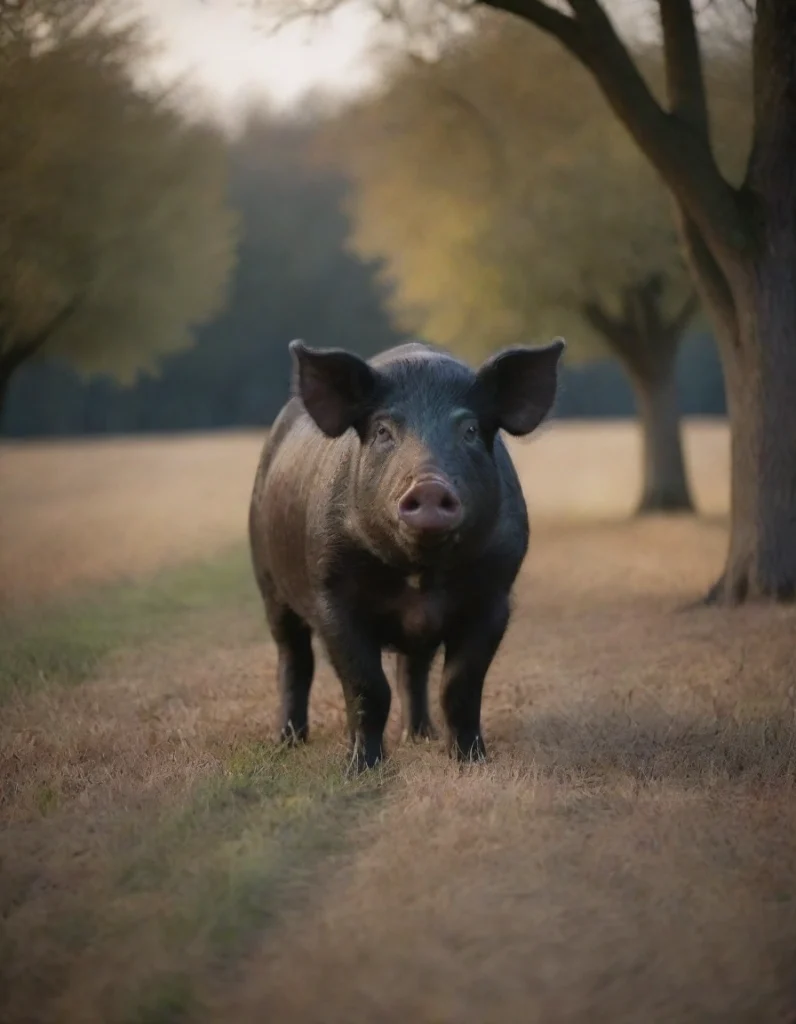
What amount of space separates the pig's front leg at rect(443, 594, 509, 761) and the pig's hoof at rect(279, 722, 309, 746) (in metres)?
0.77

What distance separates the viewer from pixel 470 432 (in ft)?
13.2

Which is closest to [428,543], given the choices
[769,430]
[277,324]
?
[769,430]

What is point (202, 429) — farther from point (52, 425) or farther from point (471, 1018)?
point (471, 1018)

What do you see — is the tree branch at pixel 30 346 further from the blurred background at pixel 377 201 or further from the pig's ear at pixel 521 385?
the pig's ear at pixel 521 385

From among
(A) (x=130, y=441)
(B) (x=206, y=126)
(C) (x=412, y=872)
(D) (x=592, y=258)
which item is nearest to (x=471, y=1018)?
(C) (x=412, y=872)

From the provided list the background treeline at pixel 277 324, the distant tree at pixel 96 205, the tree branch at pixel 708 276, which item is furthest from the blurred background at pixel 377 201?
the background treeline at pixel 277 324

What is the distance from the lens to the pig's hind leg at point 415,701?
508cm

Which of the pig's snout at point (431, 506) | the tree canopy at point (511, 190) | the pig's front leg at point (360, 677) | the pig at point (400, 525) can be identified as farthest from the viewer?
the tree canopy at point (511, 190)

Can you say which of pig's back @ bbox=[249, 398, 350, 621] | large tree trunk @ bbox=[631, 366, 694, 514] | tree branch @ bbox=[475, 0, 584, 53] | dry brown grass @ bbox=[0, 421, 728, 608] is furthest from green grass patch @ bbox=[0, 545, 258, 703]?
large tree trunk @ bbox=[631, 366, 694, 514]

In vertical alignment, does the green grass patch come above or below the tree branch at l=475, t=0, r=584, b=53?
below

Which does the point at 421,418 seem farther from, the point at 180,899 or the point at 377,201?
the point at 377,201

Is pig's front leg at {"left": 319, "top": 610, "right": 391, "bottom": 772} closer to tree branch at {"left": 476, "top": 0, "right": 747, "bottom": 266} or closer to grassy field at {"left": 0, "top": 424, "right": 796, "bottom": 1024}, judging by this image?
grassy field at {"left": 0, "top": 424, "right": 796, "bottom": 1024}

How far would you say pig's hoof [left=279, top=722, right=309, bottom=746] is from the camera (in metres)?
4.92

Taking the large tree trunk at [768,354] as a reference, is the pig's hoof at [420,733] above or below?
below
